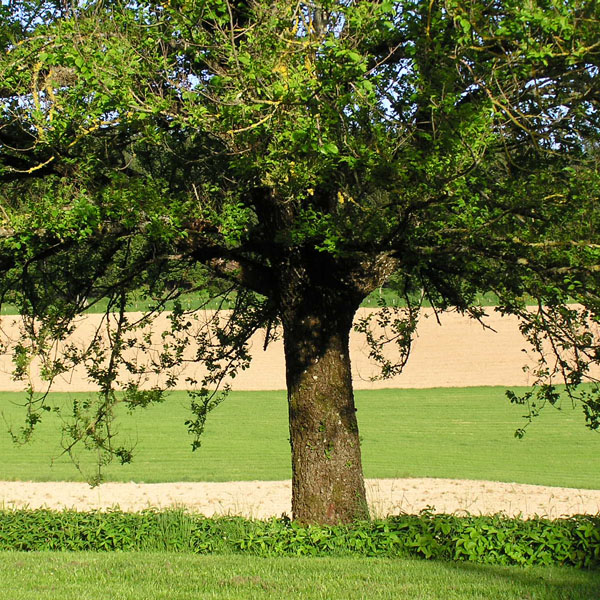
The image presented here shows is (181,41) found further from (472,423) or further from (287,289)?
(472,423)

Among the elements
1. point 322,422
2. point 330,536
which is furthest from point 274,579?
point 322,422

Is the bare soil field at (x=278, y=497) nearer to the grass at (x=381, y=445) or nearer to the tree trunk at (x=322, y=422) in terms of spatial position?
the tree trunk at (x=322, y=422)

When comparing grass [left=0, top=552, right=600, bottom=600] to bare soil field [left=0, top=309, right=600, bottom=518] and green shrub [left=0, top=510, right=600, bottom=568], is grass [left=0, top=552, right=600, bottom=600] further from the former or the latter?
bare soil field [left=0, top=309, right=600, bottom=518]

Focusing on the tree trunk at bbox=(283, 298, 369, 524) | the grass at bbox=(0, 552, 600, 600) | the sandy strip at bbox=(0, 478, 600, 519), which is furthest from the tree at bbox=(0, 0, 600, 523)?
the sandy strip at bbox=(0, 478, 600, 519)

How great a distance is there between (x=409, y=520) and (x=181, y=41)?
471cm

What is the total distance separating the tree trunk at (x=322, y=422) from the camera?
25.0 ft

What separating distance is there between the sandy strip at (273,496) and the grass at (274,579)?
4.32m

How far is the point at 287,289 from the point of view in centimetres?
781

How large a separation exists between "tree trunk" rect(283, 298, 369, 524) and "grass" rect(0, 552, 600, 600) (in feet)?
3.25

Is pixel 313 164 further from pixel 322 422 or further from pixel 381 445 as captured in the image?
pixel 381 445

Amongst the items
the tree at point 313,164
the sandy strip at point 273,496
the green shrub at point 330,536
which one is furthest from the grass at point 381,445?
the tree at point 313,164

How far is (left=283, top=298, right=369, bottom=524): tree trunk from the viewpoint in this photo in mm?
7633

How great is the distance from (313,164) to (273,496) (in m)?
7.88

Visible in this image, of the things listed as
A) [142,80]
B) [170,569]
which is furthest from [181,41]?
[170,569]
